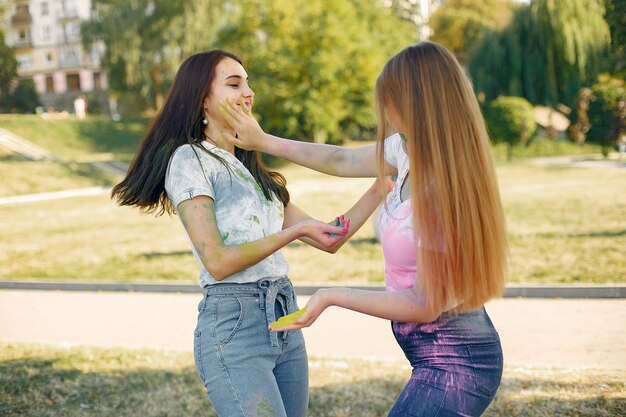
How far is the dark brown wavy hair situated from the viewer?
281 centimetres

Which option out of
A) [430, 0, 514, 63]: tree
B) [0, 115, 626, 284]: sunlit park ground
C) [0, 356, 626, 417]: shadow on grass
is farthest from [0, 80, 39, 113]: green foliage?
[0, 356, 626, 417]: shadow on grass

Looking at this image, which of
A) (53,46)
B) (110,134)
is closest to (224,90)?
(110,134)

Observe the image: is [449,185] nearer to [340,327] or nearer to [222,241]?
[222,241]

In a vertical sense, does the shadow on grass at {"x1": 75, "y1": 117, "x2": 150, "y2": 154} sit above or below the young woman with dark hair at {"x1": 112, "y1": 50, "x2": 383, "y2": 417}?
below

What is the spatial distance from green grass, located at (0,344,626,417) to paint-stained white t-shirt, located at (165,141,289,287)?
2.34 meters

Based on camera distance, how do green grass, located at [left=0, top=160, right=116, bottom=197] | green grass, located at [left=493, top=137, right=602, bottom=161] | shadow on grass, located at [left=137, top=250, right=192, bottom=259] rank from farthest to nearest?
green grass, located at [left=493, top=137, right=602, bottom=161], green grass, located at [left=0, top=160, right=116, bottom=197], shadow on grass, located at [left=137, top=250, right=192, bottom=259]

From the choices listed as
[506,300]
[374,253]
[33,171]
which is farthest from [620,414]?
[33,171]

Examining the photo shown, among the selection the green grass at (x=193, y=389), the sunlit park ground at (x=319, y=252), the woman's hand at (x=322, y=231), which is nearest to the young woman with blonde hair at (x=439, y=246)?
the woman's hand at (x=322, y=231)

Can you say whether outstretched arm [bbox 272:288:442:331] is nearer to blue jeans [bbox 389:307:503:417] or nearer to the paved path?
blue jeans [bbox 389:307:503:417]

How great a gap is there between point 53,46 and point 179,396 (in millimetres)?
70614

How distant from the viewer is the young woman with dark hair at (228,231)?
258 centimetres

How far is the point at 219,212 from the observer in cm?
272

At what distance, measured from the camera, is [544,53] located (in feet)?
113

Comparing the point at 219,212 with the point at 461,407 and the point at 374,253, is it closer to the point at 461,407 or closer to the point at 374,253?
the point at 461,407
